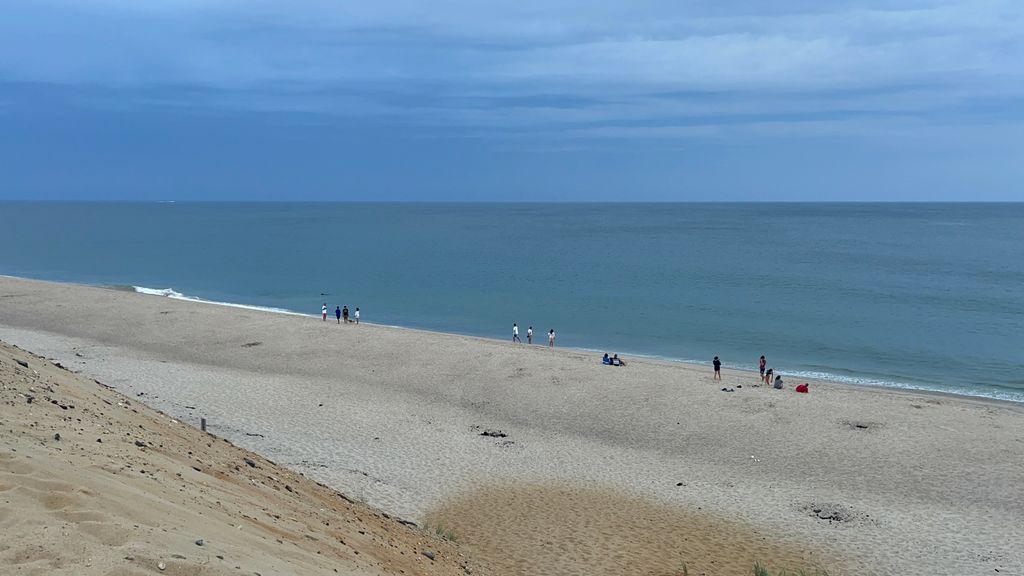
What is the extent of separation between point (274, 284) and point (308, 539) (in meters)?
66.2

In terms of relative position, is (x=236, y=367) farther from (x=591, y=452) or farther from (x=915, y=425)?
(x=915, y=425)

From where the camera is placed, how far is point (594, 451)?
78.1ft

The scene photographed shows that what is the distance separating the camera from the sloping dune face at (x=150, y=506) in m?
7.50

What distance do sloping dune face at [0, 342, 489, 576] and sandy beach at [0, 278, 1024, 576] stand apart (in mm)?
169

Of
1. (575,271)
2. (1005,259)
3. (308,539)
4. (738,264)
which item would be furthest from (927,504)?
(1005,259)

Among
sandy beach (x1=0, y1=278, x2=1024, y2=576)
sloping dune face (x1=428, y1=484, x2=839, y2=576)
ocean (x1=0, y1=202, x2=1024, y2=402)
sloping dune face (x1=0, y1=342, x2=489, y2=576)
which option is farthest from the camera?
ocean (x1=0, y1=202, x2=1024, y2=402)

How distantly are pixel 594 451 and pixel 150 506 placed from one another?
53.5 ft

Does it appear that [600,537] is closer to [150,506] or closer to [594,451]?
[594,451]

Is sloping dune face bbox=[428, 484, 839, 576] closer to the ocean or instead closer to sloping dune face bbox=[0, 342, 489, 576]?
sloping dune face bbox=[0, 342, 489, 576]

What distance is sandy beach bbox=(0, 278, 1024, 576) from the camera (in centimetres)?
1647

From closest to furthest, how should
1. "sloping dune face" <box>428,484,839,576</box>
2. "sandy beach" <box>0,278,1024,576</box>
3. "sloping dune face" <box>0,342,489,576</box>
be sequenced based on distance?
"sloping dune face" <box>0,342,489,576</box>
"sloping dune face" <box>428,484,839,576</box>
"sandy beach" <box>0,278,1024,576</box>

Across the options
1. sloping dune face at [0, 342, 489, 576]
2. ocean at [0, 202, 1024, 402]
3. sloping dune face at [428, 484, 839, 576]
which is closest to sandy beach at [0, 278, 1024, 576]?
sloping dune face at [428, 484, 839, 576]


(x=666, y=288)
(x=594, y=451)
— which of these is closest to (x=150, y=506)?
(x=594, y=451)

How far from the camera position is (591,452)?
23.7 m
